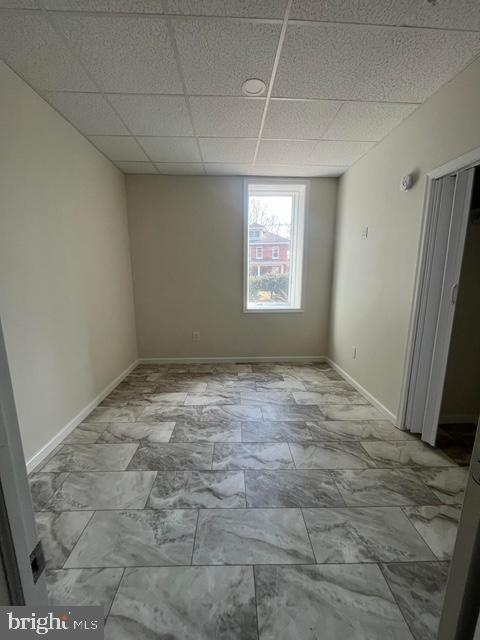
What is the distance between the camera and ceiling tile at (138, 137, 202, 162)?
2504 millimetres

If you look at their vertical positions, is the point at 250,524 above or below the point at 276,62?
below

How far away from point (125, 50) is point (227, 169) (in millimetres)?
1852

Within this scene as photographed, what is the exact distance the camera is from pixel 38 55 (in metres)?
1.52

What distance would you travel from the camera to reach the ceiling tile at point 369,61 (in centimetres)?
137

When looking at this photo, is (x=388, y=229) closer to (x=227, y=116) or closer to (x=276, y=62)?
(x=276, y=62)

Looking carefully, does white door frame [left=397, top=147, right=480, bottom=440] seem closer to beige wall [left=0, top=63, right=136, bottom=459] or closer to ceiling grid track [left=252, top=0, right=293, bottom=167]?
ceiling grid track [left=252, top=0, right=293, bottom=167]

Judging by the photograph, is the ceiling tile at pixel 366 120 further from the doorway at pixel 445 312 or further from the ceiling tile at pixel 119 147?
the ceiling tile at pixel 119 147

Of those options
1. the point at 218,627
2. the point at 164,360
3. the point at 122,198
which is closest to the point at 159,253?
the point at 122,198

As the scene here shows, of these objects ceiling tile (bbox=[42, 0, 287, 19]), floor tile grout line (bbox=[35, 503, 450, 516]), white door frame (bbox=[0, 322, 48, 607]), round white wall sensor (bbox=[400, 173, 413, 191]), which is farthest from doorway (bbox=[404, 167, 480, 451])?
white door frame (bbox=[0, 322, 48, 607])

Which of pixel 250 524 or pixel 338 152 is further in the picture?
pixel 338 152

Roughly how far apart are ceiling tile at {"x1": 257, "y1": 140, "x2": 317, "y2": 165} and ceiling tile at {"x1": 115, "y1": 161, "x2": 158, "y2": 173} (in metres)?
1.32

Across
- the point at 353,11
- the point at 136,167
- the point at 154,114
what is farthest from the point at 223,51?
the point at 136,167

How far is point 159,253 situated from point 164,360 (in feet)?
5.08

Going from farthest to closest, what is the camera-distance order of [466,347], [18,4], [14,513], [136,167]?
[136,167]
[466,347]
[18,4]
[14,513]
